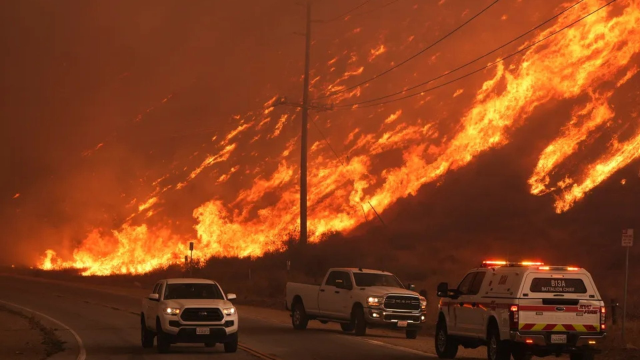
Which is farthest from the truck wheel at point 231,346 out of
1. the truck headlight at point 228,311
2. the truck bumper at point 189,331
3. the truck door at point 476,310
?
the truck door at point 476,310

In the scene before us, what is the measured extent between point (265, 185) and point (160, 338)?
187 feet

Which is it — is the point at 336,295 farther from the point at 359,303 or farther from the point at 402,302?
the point at 402,302

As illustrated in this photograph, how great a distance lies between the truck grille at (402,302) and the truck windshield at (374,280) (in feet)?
4.96

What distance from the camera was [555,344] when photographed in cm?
1717

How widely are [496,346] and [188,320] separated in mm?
7212

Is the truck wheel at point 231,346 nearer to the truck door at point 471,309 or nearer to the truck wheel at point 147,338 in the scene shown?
the truck wheel at point 147,338

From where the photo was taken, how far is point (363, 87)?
84125 mm

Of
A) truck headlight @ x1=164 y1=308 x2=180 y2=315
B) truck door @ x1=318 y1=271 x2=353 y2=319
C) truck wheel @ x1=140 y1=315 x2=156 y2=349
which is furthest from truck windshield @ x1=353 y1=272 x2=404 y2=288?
truck headlight @ x1=164 y1=308 x2=180 y2=315

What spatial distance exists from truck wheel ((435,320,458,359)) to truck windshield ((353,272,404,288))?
21.6 ft

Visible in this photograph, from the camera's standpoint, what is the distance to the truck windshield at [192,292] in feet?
71.6

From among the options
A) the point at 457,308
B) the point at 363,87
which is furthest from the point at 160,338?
the point at 363,87

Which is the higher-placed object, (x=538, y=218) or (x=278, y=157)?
(x=278, y=157)

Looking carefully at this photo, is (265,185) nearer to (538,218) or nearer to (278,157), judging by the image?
(278,157)

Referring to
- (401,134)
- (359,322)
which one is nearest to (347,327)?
(359,322)
